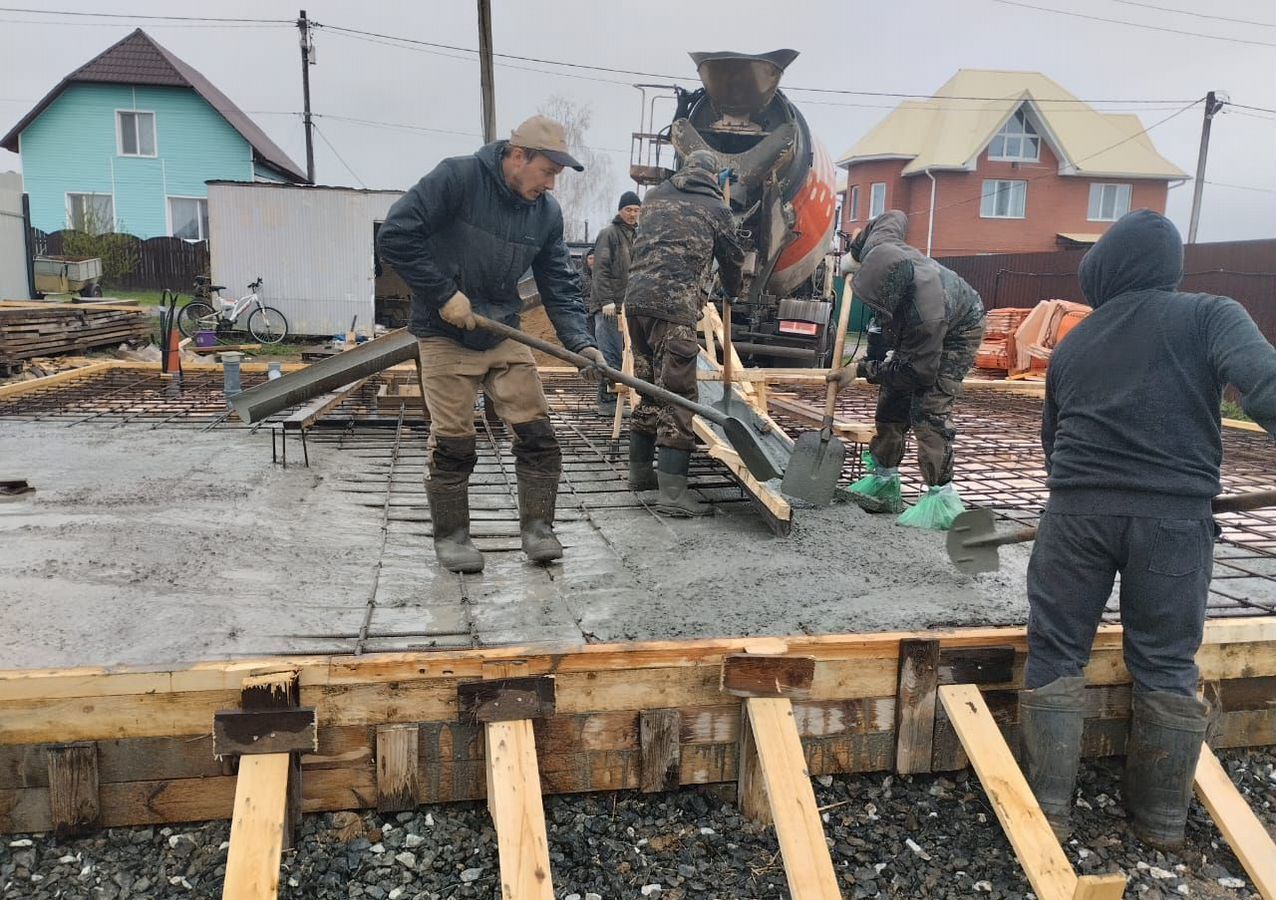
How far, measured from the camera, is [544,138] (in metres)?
3.01

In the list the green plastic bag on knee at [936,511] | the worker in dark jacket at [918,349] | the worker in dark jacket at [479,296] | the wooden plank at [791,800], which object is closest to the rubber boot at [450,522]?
the worker in dark jacket at [479,296]

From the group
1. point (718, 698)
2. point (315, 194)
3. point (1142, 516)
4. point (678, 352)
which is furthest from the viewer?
point (315, 194)

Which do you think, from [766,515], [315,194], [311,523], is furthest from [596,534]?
[315,194]

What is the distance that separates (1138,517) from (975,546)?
29.7 inches

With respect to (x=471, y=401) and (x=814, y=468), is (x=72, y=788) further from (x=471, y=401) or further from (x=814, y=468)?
(x=814, y=468)

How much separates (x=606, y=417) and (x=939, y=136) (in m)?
22.2

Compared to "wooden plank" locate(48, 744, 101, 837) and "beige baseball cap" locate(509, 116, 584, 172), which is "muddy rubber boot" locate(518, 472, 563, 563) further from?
"wooden plank" locate(48, 744, 101, 837)

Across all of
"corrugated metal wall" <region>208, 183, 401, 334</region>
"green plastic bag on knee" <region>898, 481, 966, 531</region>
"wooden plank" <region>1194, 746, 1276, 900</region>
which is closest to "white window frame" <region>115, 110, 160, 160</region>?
"corrugated metal wall" <region>208, 183, 401, 334</region>

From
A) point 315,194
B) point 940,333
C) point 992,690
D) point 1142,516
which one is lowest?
point 992,690

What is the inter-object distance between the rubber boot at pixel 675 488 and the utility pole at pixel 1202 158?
23.3 metres

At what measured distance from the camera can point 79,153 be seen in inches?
917

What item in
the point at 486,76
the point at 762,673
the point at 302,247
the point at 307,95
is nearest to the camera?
the point at 762,673

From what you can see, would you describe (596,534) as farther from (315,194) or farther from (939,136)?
(939,136)

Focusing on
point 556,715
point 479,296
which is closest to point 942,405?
point 479,296
